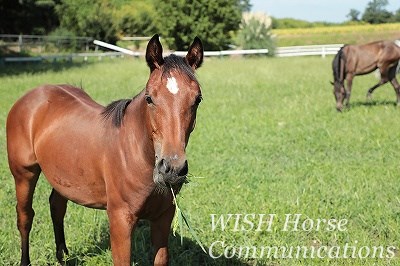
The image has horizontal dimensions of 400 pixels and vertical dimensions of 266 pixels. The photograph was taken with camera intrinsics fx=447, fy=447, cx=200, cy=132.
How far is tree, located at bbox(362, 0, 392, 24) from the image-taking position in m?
78.9

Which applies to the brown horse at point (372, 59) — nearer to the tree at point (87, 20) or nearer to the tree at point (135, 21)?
the tree at point (87, 20)

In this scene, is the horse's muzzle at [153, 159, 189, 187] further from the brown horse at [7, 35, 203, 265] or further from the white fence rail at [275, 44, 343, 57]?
the white fence rail at [275, 44, 343, 57]

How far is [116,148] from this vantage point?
115 inches

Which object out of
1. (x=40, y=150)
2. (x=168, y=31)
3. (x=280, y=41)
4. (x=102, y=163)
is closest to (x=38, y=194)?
(x=40, y=150)

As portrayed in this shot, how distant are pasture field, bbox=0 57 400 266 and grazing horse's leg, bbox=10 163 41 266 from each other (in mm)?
237

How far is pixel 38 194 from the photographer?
5.45m

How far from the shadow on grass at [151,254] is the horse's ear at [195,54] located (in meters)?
1.74

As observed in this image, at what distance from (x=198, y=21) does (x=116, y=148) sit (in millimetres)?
35918

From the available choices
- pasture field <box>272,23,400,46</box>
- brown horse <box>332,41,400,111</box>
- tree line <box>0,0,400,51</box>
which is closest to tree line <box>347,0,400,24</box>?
pasture field <box>272,23,400,46</box>

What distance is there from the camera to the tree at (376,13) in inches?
3108

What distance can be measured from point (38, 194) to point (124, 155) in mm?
3049

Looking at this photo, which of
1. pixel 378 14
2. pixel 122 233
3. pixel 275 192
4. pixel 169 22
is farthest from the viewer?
pixel 378 14

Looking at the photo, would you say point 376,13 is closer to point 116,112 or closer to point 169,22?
point 169,22

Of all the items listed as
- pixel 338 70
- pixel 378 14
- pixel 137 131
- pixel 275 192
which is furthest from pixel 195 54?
pixel 378 14
